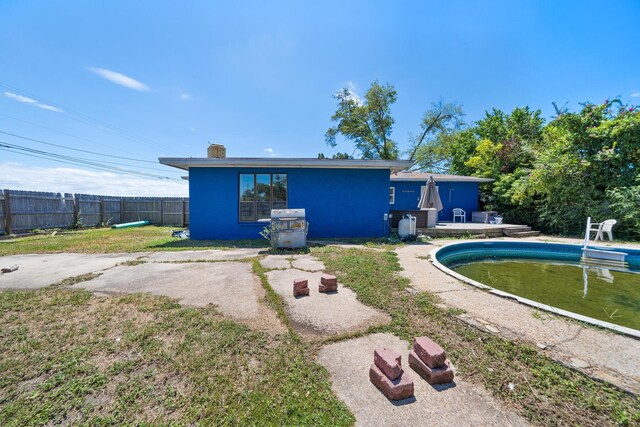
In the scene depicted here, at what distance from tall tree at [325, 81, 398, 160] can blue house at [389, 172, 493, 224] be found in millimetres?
11654

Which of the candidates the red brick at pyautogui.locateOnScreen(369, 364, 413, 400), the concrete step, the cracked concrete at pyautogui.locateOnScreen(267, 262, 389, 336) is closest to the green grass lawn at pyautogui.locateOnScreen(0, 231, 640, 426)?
the cracked concrete at pyautogui.locateOnScreen(267, 262, 389, 336)

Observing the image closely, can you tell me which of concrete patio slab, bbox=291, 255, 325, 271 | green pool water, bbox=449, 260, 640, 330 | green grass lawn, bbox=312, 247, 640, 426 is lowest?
green pool water, bbox=449, 260, 640, 330

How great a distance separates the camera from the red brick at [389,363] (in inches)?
64.7

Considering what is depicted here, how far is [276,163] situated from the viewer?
7793 millimetres

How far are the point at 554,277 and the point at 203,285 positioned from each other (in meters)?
6.88

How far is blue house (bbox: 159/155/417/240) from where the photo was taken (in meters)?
8.08

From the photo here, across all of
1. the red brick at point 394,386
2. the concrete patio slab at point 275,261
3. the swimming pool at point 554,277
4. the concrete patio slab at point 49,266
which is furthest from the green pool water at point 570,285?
the concrete patio slab at point 49,266

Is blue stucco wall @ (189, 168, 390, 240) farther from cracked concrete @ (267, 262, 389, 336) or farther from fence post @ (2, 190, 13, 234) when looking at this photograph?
fence post @ (2, 190, 13, 234)

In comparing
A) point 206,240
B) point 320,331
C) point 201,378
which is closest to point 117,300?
point 201,378

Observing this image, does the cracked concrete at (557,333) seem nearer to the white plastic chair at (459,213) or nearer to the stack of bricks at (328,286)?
the stack of bricks at (328,286)

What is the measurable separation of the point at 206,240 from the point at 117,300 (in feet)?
16.8

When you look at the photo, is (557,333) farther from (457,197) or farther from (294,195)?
(457,197)

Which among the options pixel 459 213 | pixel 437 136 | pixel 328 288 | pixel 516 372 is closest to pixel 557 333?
pixel 516 372

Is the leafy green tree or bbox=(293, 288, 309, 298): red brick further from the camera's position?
the leafy green tree
